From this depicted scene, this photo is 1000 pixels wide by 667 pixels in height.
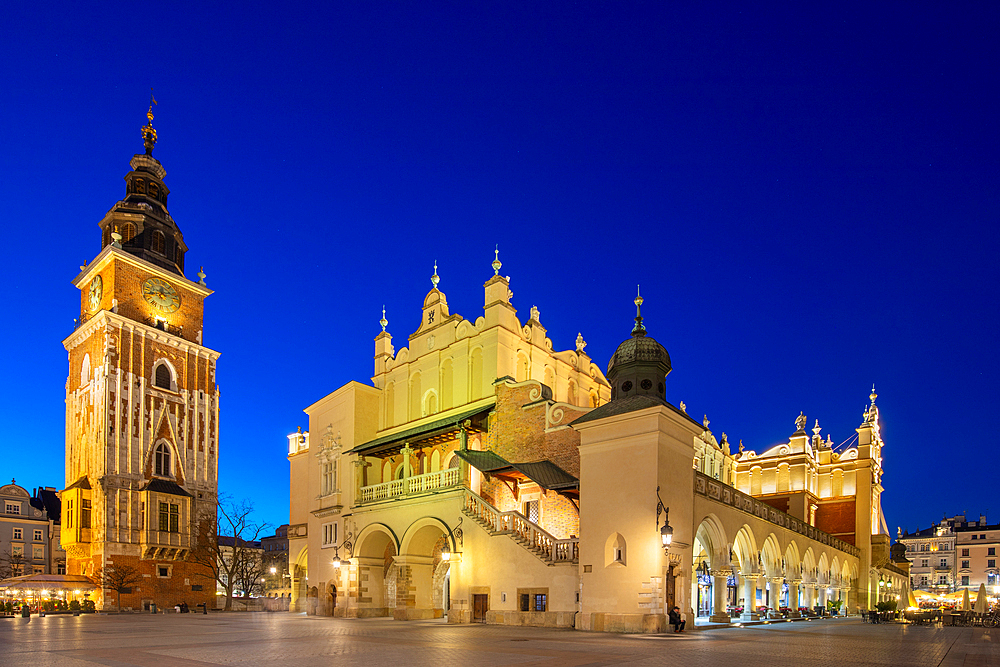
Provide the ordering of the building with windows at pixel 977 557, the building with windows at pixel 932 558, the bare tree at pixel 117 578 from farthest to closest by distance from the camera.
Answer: the building with windows at pixel 932 558, the building with windows at pixel 977 557, the bare tree at pixel 117 578

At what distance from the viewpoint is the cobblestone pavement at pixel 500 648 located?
1338cm

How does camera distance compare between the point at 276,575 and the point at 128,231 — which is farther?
the point at 276,575

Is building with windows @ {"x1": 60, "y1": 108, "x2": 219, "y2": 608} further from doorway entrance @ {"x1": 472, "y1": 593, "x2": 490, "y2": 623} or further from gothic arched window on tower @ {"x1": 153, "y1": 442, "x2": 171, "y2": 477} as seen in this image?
doorway entrance @ {"x1": 472, "y1": 593, "x2": 490, "y2": 623}

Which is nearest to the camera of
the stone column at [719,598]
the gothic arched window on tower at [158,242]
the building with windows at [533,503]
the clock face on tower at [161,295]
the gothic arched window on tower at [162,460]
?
the building with windows at [533,503]

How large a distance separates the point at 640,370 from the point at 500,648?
13007 mm

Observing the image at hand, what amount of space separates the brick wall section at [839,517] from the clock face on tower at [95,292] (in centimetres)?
5412

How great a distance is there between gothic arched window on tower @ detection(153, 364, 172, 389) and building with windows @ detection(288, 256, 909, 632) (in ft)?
45.8

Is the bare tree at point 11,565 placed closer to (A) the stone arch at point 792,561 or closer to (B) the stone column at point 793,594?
(B) the stone column at point 793,594

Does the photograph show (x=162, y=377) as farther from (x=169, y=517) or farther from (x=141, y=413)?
(x=169, y=517)

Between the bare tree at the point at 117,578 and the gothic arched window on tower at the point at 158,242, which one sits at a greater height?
the gothic arched window on tower at the point at 158,242

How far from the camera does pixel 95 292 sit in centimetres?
5519

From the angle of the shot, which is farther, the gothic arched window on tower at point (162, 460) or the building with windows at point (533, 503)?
the gothic arched window on tower at point (162, 460)

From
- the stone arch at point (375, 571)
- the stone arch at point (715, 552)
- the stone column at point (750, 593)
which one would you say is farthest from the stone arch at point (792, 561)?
the stone arch at point (375, 571)

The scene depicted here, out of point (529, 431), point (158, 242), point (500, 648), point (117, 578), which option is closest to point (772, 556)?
point (529, 431)
